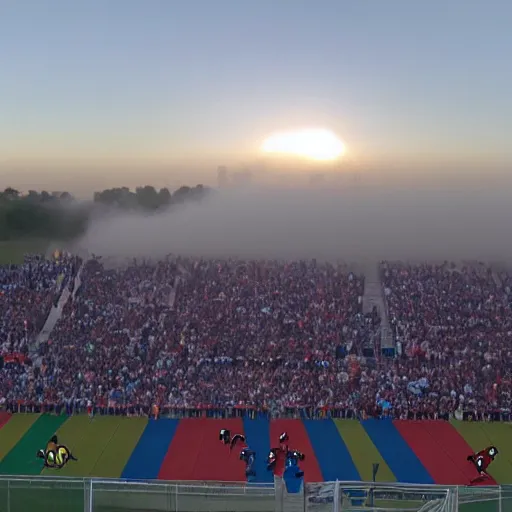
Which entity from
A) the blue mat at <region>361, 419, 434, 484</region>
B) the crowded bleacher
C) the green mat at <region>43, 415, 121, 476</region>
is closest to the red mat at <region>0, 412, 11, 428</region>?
the crowded bleacher

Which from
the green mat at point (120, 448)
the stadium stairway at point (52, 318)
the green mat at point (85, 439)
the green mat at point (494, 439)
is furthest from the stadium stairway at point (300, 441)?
the stadium stairway at point (52, 318)

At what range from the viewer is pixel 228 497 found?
798 centimetres

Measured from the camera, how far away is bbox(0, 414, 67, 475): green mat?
1460 centimetres

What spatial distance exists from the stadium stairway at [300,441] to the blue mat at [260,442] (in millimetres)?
199

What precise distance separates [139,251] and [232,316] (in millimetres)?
10506

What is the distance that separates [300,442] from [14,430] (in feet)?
27.1

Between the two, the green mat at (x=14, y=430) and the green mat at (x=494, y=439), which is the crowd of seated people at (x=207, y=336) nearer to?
the green mat at (x=14, y=430)

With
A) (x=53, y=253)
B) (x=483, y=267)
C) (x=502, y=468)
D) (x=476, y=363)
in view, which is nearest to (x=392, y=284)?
(x=483, y=267)

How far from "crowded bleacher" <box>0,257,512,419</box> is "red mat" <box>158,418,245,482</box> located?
3.41 feet

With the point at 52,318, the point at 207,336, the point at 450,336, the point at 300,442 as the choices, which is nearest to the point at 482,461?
the point at 300,442

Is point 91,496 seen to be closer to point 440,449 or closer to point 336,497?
point 336,497

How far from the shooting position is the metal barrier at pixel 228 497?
296 inches

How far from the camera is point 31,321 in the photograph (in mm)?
24297

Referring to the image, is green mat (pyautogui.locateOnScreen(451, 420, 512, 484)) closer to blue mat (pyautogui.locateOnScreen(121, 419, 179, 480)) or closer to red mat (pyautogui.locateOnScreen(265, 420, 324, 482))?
red mat (pyautogui.locateOnScreen(265, 420, 324, 482))
